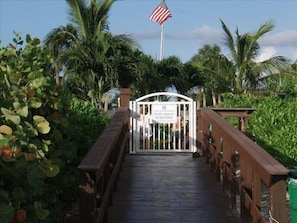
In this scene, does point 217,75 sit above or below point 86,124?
above

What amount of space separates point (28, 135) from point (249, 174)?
2954 mm

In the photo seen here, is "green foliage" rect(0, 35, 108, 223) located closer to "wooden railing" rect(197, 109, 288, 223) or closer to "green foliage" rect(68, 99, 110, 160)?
"wooden railing" rect(197, 109, 288, 223)

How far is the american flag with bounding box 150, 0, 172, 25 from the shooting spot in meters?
26.6

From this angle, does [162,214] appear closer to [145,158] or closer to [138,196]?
[138,196]

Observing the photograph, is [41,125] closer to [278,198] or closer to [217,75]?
[278,198]


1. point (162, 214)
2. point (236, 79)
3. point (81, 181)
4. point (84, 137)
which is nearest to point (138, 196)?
point (162, 214)

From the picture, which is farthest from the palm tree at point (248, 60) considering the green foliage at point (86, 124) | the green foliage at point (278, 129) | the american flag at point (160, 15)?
the green foliage at point (86, 124)

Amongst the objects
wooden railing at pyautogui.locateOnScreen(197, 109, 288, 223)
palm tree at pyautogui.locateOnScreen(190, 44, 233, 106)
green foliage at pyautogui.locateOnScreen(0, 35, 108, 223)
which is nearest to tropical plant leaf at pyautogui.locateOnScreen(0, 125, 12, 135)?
green foliage at pyautogui.locateOnScreen(0, 35, 108, 223)

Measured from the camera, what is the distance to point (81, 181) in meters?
3.94

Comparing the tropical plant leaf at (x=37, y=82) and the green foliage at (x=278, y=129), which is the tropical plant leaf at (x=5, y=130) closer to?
the tropical plant leaf at (x=37, y=82)

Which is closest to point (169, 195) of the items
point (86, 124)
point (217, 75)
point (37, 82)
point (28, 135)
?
point (86, 124)

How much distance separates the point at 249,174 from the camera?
499cm

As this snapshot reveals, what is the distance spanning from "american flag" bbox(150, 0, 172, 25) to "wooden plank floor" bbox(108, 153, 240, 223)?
60.9 ft

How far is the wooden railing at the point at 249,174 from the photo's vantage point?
382 centimetres
